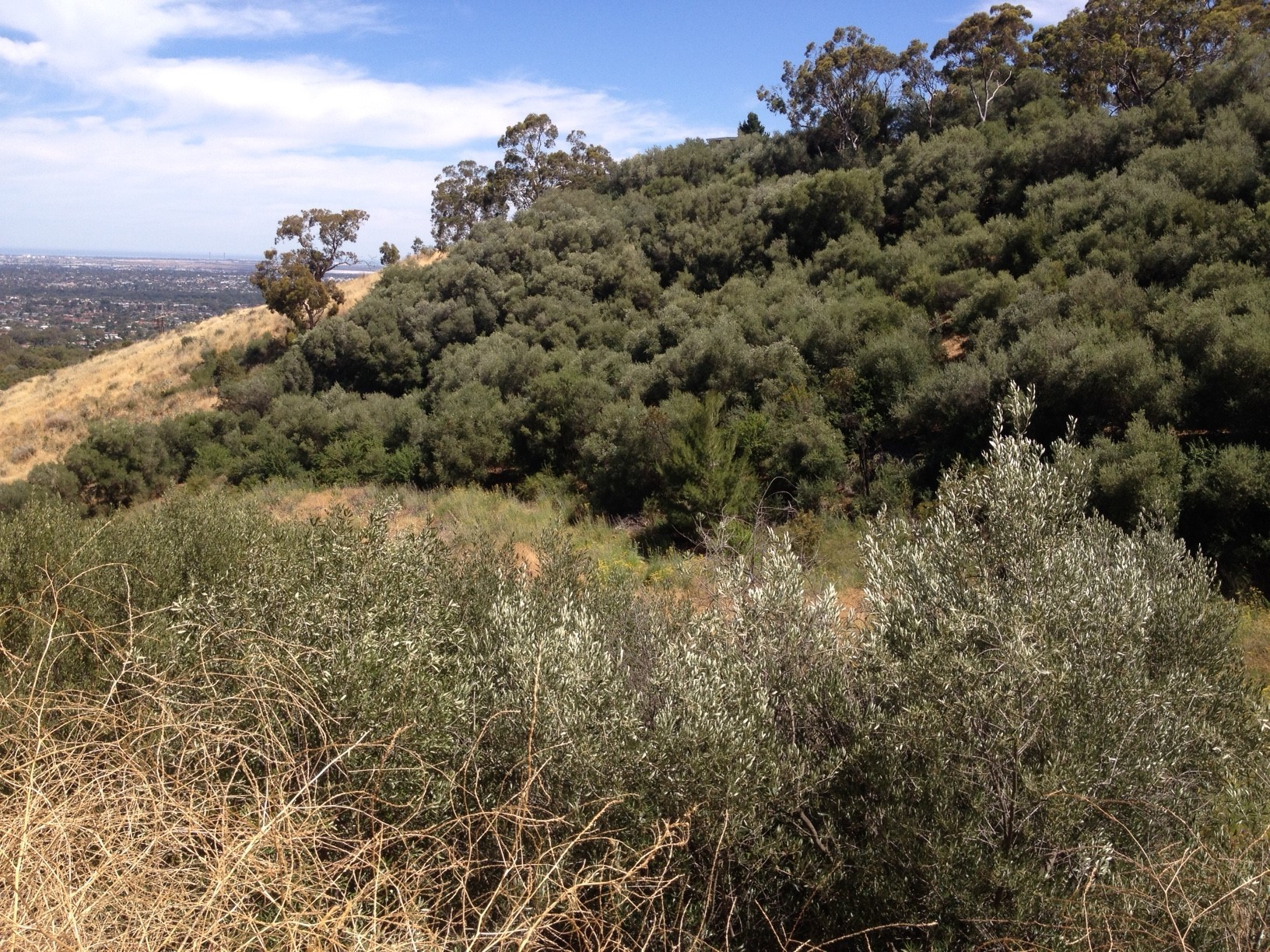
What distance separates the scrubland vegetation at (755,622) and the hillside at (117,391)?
5.65 metres

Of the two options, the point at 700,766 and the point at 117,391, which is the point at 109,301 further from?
the point at 700,766

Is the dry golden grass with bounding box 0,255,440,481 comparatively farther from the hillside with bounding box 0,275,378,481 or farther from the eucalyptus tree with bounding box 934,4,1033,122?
the eucalyptus tree with bounding box 934,4,1033,122

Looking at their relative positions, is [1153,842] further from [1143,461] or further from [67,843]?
[1143,461]

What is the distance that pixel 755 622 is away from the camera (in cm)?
525

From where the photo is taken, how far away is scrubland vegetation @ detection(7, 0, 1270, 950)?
335 cm

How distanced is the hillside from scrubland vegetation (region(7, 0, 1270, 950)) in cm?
565

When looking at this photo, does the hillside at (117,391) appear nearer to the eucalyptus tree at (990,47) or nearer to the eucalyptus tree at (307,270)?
the eucalyptus tree at (307,270)

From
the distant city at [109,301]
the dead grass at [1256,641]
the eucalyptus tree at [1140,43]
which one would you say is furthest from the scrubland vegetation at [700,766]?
the distant city at [109,301]

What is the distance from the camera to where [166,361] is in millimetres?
33469

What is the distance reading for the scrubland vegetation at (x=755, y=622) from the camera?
335 centimetres

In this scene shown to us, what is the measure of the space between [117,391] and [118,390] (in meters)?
0.13

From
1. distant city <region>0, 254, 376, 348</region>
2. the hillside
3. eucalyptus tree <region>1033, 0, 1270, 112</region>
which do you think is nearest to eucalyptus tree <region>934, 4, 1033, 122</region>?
eucalyptus tree <region>1033, 0, 1270, 112</region>

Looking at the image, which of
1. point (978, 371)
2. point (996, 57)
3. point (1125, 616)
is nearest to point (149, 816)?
point (1125, 616)

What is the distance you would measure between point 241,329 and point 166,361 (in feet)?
11.4
